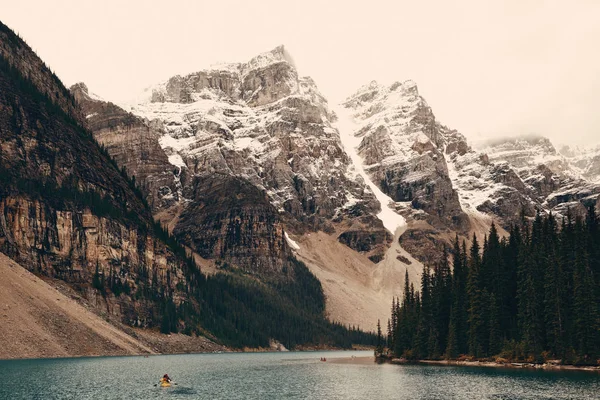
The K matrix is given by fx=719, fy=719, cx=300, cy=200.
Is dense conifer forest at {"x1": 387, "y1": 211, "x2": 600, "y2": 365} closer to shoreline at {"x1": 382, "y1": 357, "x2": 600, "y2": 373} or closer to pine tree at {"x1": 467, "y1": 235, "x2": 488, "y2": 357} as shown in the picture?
pine tree at {"x1": 467, "y1": 235, "x2": 488, "y2": 357}

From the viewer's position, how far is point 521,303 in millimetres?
129375

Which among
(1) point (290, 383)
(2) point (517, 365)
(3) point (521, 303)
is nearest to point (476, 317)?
(3) point (521, 303)

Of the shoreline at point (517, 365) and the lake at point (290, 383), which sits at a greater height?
the shoreline at point (517, 365)

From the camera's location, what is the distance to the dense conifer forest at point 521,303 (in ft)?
381

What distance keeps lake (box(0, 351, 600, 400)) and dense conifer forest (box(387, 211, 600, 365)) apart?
30.1 ft

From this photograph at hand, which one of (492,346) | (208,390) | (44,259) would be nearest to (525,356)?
(492,346)

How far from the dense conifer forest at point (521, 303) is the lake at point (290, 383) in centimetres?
919

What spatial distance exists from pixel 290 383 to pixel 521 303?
47656 millimetres

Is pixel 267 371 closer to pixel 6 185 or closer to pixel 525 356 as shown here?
pixel 525 356

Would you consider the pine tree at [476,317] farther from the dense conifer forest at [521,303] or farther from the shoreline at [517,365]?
the shoreline at [517,365]

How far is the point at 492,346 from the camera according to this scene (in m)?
133

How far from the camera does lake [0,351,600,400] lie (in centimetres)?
8569

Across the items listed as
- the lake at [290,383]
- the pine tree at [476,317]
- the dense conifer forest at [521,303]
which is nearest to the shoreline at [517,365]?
the dense conifer forest at [521,303]

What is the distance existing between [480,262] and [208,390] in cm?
7681
